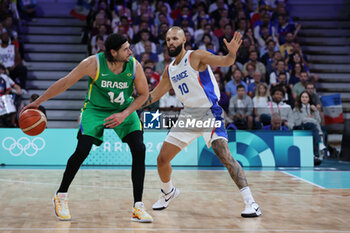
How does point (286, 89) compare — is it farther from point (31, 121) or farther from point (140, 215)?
point (31, 121)

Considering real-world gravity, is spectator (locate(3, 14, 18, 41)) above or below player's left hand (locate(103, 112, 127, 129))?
above

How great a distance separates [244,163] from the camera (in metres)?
11.0

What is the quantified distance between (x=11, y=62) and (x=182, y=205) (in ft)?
28.1

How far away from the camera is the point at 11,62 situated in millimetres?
13133

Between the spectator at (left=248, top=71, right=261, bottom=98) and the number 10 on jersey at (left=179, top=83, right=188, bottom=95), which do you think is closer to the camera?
the number 10 on jersey at (left=179, top=83, right=188, bottom=95)

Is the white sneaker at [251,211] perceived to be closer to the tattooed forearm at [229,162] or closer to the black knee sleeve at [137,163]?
the tattooed forearm at [229,162]

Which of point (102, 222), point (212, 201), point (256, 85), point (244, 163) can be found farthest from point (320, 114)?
point (102, 222)

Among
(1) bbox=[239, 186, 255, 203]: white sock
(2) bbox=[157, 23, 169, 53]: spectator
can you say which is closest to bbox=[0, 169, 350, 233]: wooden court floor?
(1) bbox=[239, 186, 255, 203]: white sock

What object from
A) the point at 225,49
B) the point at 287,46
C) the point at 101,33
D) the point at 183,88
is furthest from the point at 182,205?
the point at 287,46

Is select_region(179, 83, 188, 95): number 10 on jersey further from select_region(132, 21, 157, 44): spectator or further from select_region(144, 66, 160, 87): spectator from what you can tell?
select_region(132, 21, 157, 44): spectator

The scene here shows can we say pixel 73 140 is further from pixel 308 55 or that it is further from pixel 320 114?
pixel 308 55

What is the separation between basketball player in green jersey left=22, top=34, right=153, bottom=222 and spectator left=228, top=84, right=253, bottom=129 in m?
6.37

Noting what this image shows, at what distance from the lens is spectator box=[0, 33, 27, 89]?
13086 millimetres

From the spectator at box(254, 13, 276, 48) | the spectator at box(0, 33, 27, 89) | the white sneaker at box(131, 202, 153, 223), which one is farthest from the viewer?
the spectator at box(254, 13, 276, 48)
